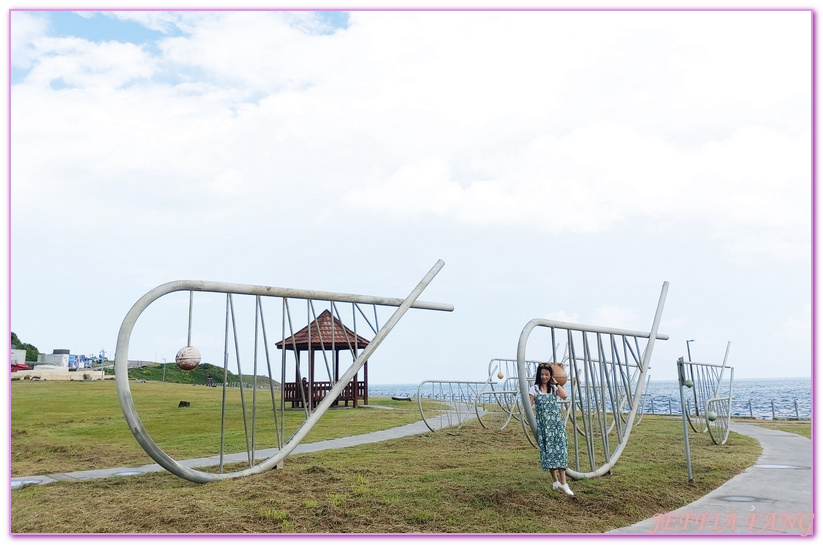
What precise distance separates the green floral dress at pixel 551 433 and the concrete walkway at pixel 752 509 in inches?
41.2

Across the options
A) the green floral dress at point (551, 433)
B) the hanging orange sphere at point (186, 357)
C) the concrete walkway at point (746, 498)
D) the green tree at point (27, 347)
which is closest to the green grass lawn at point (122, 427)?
the concrete walkway at point (746, 498)

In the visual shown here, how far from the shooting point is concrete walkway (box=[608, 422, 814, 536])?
520cm

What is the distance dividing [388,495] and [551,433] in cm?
158

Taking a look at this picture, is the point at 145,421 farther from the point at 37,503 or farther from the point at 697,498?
the point at 697,498

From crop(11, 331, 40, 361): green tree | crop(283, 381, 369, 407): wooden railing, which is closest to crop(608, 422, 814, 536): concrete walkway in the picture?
crop(283, 381, 369, 407): wooden railing

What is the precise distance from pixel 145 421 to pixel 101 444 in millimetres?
4304

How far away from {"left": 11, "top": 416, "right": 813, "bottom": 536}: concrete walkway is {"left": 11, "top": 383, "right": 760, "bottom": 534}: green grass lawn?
0.71 feet

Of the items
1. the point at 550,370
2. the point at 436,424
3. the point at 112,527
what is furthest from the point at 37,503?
the point at 436,424

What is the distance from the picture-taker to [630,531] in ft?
16.6

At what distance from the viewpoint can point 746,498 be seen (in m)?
6.41

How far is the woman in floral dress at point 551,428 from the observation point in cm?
638

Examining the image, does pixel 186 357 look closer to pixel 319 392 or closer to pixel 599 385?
pixel 599 385

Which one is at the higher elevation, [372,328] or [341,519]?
[372,328]

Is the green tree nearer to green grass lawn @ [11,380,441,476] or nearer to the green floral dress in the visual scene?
green grass lawn @ [11,380,441,476]
